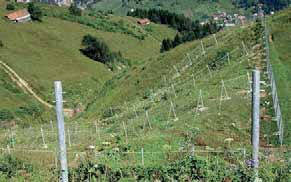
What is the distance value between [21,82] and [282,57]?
54893mm

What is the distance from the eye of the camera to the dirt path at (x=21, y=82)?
270 feet

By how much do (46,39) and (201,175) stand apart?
10636 centimetres

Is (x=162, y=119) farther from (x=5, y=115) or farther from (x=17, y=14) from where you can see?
(x=17, y=14)

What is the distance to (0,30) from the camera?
114250mm

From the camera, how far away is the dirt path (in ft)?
270

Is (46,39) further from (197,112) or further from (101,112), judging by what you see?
(197,112)

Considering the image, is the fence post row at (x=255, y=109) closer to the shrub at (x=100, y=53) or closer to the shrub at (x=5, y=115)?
the shrub at (x=5, y=115)

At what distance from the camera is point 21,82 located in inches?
3465

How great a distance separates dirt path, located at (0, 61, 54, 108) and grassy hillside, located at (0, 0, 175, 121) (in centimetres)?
99

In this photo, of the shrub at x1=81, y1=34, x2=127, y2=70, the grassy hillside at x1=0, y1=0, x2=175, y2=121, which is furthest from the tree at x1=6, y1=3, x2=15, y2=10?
the shrub at x1=81, y1=34, x2=127, y2=70

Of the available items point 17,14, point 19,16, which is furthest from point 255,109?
point 17,14

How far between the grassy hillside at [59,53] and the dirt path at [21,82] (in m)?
0.99

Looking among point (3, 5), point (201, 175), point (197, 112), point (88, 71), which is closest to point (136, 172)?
point (201, 175)

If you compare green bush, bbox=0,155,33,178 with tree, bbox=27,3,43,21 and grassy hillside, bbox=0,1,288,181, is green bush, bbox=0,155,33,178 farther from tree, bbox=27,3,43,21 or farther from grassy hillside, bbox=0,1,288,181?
tree, bbox=27,3,43,21
